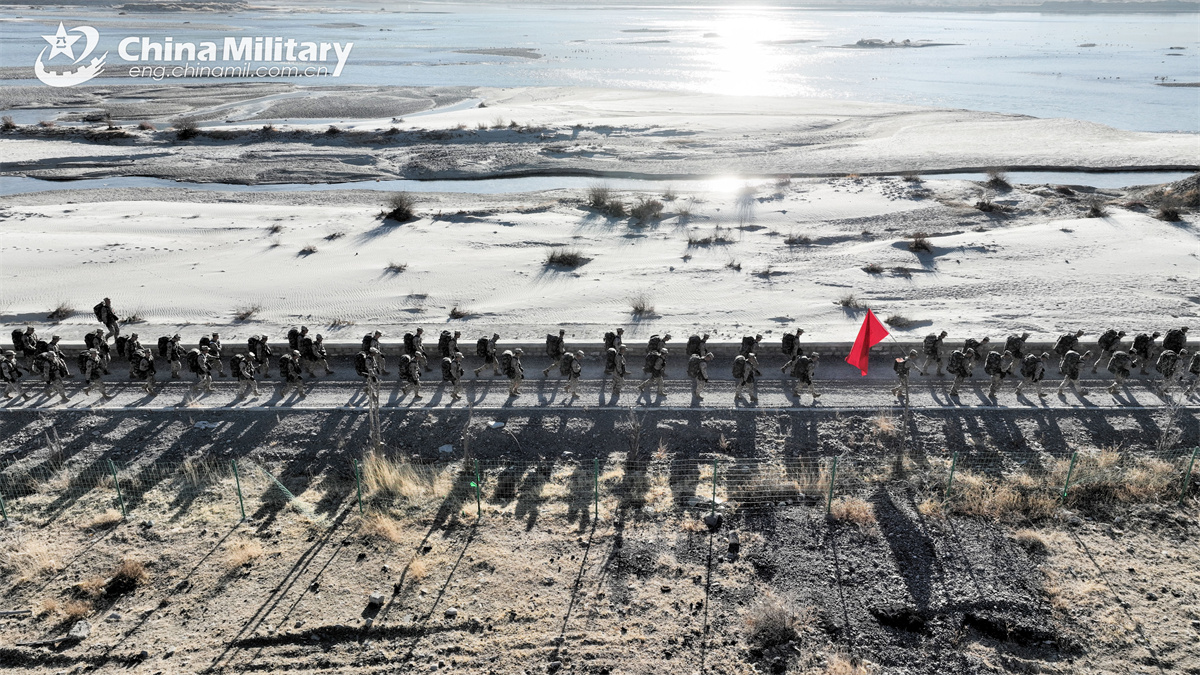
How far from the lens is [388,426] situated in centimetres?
1516

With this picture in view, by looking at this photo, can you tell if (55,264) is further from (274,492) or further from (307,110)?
(307,110)

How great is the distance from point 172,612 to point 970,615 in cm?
1016

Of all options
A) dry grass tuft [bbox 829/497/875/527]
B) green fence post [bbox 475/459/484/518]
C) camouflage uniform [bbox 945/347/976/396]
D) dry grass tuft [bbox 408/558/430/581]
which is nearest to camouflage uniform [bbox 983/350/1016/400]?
camouflage uniform [bbox 945/347/976/396]

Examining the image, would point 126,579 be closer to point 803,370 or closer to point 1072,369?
point 803,370

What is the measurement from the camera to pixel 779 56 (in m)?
107

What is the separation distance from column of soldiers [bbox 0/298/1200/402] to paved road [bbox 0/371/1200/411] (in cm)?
19

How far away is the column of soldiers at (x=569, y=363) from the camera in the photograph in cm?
1580

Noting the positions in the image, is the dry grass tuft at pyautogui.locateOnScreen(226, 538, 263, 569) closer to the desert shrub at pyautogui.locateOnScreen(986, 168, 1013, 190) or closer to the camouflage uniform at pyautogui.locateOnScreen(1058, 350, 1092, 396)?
the camouflage uniform at pyautogui.locateOnScreen(1058, 350, 1092, 396)

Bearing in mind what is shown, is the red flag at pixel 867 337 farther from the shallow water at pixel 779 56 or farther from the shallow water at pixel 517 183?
the shallow water at pixel 779 56

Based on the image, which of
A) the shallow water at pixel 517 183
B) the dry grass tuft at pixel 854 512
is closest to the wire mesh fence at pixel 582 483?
the dry grass tuft at pixel 854 512

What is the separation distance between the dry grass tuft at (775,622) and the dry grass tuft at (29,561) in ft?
30.8

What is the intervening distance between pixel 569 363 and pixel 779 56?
101110 mm

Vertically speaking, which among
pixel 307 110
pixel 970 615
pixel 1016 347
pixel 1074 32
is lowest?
pixel 970 615

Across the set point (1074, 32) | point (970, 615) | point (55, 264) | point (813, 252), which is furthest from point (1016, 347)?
point (1074, 32)
